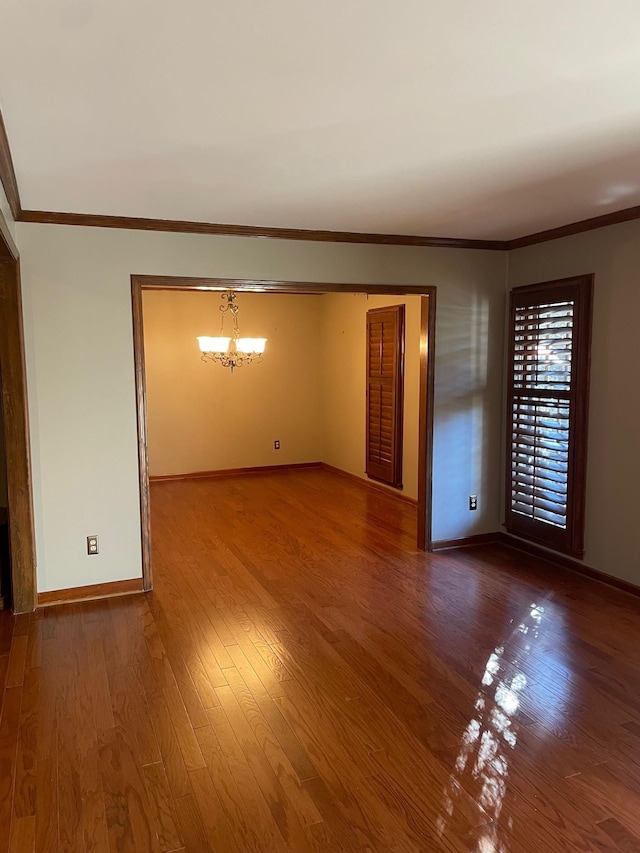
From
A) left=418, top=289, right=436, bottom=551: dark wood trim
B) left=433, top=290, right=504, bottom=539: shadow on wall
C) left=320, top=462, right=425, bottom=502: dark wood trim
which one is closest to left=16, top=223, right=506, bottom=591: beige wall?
left=418, top=289, right=436, bottom=551: dark wood trim

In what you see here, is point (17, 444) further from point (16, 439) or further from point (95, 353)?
point (95, 353)

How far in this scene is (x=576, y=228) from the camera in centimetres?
408

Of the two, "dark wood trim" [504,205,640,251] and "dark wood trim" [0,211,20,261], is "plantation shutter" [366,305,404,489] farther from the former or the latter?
"dark wood trim" [0,211,20,261]

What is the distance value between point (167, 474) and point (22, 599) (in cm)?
385

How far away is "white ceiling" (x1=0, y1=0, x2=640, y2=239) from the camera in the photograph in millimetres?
1569

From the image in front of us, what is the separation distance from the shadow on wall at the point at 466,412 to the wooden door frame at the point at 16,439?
286 cm

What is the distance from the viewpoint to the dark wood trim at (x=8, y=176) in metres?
2.30

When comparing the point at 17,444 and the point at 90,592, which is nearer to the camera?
the point at 17,444

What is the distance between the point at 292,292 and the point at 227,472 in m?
3.96

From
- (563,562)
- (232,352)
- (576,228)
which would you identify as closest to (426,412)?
(563,562)

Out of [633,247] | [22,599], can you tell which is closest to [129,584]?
[22,599]

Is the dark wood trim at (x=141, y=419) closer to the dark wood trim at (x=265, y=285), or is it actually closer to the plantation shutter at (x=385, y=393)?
the dark wood trim at (x=265, y=285)

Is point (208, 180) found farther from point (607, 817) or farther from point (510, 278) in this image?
point (607, 817)

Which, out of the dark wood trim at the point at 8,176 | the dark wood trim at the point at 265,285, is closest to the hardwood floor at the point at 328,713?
the dark wood trim at the point at 265,285
